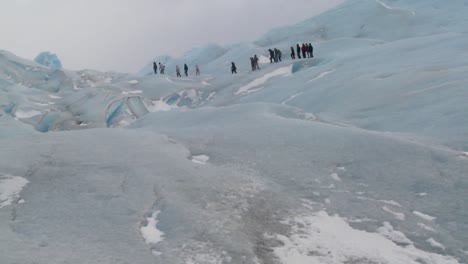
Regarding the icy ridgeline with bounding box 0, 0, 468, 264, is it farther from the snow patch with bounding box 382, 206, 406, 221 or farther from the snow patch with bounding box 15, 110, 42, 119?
the snow patch with bounding box 15, 110, 42, 119

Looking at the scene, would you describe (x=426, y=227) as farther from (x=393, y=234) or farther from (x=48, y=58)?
(x=48, y=58)

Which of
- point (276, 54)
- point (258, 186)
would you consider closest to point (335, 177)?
point (258, 186)

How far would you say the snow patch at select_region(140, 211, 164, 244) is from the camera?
5.39 m

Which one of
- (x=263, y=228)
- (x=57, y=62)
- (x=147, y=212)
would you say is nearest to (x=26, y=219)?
(x=147, y=212)

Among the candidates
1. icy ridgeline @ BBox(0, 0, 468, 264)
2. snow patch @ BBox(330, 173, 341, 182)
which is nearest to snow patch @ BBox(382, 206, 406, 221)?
icy ridgeline @ BBox(0, 0, 468, 264)

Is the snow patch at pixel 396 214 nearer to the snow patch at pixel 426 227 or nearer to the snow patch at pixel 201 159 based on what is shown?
the snow patch at pixel 426 227

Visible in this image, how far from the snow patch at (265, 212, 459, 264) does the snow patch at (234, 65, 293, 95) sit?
2026 cm

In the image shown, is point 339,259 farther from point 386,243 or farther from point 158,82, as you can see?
point 158,82

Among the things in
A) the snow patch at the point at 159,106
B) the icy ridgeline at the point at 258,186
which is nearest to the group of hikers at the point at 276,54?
the snow patch at the point at 159,106

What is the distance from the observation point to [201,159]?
28.9 ft

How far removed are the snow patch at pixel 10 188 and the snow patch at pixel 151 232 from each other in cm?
231

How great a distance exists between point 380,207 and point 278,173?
2.04m

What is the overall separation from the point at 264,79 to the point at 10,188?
2158cm

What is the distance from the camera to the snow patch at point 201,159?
862 cm
